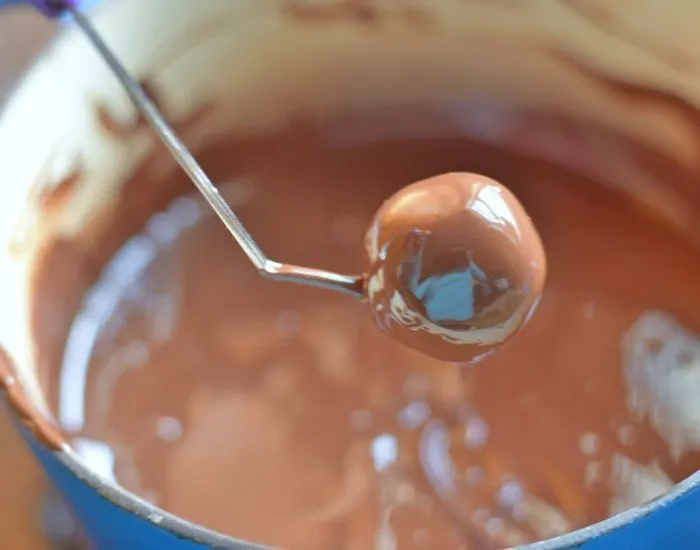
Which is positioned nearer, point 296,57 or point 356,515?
point 356,515

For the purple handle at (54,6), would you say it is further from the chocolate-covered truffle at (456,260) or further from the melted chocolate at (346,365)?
the chocolate-covered truffle at (456,260)

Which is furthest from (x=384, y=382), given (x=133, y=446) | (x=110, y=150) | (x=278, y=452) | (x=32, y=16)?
(x=32, y=16)

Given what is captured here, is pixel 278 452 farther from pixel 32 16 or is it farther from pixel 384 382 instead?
pixel 32 16

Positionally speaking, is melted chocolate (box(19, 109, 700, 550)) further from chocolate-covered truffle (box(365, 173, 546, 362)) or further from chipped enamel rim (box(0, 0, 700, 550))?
chocolate-covered truffle (box(365, 173, 546, 362))

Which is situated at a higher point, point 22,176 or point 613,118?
point 22,176

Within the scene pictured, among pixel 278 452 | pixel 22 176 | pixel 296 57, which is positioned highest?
pixel 22 176

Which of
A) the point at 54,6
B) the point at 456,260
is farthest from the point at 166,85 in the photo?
the point at 456,260
